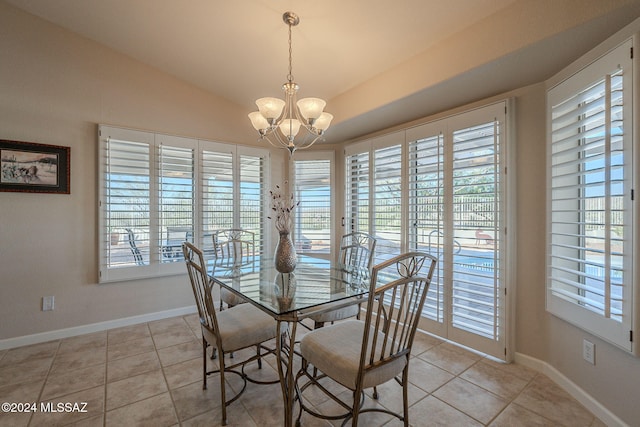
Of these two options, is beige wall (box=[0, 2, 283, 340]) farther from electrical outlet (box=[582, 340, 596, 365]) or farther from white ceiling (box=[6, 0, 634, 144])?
electrical outlet (box=[582, 340, 596, 365])

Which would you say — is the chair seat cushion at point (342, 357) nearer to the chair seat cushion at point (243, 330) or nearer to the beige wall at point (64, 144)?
the chair seat cushion at point (243, 330)

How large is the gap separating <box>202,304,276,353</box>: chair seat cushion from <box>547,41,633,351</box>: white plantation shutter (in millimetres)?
2061

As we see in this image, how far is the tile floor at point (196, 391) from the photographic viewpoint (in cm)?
170

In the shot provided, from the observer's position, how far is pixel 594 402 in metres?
1.76

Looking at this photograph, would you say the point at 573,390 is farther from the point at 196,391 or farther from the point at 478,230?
the point at 196,391

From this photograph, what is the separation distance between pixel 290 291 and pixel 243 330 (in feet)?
1.29

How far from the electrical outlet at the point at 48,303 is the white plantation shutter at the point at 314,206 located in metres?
2.70

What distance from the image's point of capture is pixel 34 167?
2.65m

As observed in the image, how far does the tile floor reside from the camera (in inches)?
67.0

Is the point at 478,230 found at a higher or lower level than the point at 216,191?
lower

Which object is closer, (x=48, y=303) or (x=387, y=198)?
(x=48, y=303)

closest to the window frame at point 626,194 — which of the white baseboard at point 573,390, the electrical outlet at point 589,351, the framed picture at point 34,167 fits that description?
the electrical outlet at point 589,351

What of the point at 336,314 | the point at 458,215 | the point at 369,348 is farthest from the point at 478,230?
the point at 369,348

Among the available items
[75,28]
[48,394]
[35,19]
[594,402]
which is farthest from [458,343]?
[35,19]
